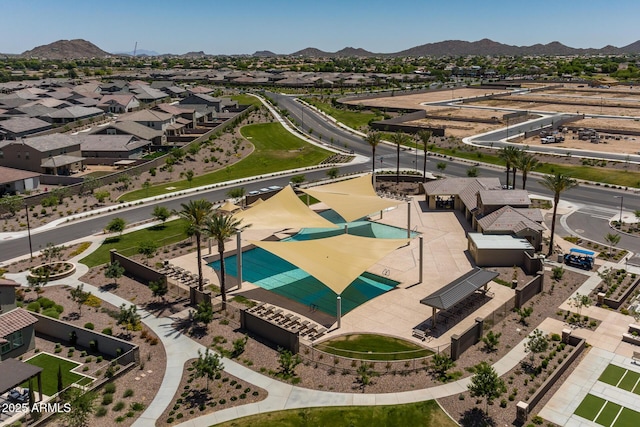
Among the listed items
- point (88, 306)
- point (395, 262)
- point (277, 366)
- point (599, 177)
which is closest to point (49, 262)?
point (88, 306)

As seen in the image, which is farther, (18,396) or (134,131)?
(134,131)

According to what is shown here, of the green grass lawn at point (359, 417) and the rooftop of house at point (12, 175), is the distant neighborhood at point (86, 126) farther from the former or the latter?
the green grass lawn at point (359, 417)

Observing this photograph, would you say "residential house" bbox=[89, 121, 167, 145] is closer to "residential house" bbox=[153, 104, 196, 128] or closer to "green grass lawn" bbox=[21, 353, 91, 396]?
"residential house" bbox=[153, 104, 196, 128]

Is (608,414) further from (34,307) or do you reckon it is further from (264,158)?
(264,158)

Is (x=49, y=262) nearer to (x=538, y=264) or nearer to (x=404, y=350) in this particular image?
(x=404, y=350)

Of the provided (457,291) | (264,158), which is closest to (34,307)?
(457,291)

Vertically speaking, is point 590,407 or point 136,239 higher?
point 136,239

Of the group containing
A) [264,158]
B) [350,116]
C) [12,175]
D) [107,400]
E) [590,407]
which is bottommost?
[590,407]
